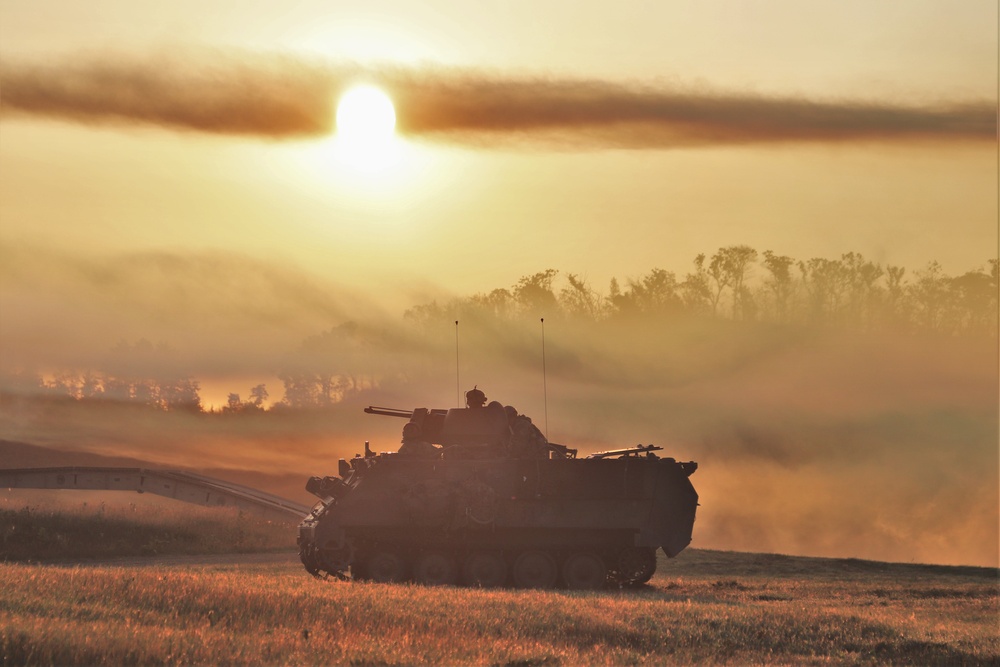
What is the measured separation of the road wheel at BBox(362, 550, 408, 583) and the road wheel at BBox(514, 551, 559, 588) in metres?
3.16

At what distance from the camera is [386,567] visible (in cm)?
Answer: 3212

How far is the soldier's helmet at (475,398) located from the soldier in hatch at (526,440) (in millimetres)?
898

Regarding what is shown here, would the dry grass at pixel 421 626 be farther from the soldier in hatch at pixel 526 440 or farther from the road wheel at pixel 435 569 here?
the soldier in hatch at pixel 526 440

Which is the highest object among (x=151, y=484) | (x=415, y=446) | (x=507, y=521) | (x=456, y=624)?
(x=415, y=446)

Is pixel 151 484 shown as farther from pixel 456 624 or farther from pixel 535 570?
pixel 456 624

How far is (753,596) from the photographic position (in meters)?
28.6

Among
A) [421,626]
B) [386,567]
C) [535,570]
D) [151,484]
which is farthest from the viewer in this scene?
[151,484]

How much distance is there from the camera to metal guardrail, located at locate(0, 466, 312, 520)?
4903cm

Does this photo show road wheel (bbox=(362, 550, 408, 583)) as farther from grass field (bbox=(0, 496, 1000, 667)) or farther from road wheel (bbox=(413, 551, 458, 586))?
grass field (bbox=(0, 496, 1000, 667))

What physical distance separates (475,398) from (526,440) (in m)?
2.07

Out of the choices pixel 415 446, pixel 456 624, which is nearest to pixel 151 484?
pixel 415 446

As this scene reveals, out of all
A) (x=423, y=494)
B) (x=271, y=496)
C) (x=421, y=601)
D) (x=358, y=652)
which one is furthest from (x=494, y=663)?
(x=271, y=496)

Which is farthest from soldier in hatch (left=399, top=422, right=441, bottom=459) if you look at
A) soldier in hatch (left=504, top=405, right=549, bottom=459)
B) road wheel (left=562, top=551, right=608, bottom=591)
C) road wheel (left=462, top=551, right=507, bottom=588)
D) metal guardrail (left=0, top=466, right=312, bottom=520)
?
metal guardrail (left=0, top=466, right=312, bottom=520)

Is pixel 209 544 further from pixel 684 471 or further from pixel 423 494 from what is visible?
pixel 684 471
